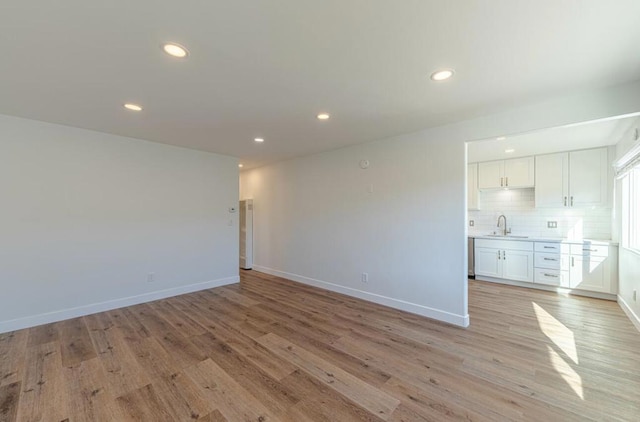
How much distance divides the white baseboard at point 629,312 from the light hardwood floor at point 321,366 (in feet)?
0.27

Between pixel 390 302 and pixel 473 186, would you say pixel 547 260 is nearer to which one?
pixel 473 186

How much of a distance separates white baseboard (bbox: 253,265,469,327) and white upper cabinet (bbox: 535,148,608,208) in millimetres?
Answer: 3373

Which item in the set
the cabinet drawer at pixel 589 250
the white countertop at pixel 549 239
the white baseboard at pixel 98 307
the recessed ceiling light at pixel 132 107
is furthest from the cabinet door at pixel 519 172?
the recessed ceiling light at pixel 132 107

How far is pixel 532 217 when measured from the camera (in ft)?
17.6

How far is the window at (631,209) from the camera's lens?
326cm

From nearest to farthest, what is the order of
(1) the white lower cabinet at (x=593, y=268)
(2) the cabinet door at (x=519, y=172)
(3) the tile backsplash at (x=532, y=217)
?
(1) the white lower cabinet at (x=593, y=268), (3) the tile backsplash at (x=532, y=217), (2) the cabinet door at (x=519, y=172)

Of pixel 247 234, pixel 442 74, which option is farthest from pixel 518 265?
pixel 247 234

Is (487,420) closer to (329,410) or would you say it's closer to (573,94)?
(329,410)

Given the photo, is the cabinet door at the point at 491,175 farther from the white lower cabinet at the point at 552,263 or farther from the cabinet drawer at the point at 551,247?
the cabinet drawer at the point at 551,247

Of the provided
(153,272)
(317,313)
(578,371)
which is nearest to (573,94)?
(578,371)

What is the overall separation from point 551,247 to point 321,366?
4.74 metres

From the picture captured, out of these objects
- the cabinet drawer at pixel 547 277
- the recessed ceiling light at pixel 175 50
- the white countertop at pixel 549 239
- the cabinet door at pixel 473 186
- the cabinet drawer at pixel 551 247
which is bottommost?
the cabinet drawer at pixel 547 277

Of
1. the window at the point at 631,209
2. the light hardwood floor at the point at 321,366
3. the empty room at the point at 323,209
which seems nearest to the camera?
the empty room at the point at 323,209

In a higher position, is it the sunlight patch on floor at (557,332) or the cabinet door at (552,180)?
the cabinet door at (552,180)
